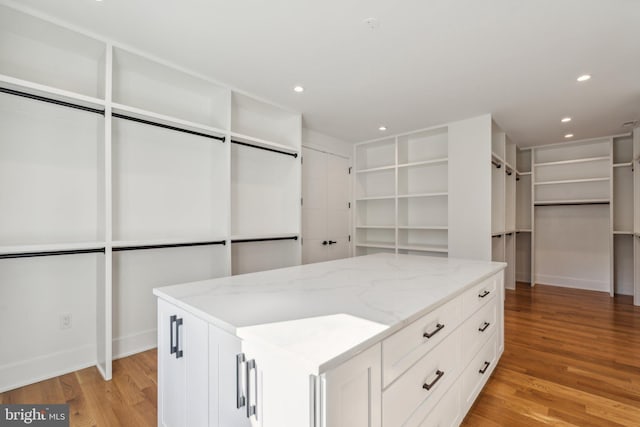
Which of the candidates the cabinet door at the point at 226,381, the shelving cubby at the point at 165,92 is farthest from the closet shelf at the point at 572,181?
the cabinet door at the point at 226,381

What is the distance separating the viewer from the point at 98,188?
2459 mm

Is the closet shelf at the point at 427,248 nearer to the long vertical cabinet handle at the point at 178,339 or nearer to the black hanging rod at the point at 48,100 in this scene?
the long vertical cabinet handle at the point at 178,339

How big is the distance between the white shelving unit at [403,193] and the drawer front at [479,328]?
2209 mm

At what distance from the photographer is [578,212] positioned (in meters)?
5.19

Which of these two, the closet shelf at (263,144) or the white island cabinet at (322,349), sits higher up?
the closet shelf at (263,144)

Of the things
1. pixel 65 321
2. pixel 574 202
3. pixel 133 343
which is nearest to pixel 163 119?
pixel 65 321

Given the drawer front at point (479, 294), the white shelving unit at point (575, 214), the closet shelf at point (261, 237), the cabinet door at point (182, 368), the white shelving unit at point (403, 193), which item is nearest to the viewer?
the cabinet door at point (182, 368)

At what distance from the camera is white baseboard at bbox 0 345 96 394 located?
6.88 feet

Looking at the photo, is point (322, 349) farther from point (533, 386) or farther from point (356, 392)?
point (533, 386)

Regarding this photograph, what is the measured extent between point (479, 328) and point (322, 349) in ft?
4.93

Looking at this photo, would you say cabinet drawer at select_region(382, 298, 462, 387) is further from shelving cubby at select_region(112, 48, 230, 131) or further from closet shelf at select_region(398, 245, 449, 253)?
closet shelf at select_region(398, 245, 449, 253)

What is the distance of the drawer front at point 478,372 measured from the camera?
1.70 m

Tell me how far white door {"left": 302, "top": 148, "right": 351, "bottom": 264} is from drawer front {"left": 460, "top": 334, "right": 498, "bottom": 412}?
2.72 metres

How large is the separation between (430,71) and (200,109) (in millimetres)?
2338
